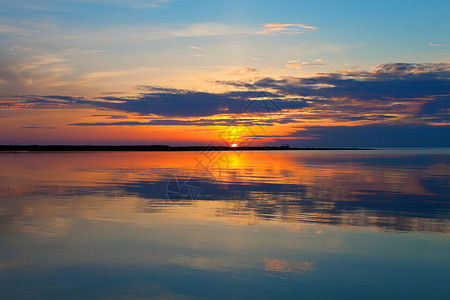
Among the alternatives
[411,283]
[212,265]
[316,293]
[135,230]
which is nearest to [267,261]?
[212,265]

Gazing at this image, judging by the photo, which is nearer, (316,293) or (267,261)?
(316,293)

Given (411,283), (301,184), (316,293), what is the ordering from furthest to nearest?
(301,184), (411,283), (316,293)

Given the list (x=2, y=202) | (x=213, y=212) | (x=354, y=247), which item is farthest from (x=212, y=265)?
(x=2, y=202)

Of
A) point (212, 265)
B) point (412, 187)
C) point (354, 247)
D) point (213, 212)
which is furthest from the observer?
point (412, 187)

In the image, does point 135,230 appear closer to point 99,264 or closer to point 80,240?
point 80,240

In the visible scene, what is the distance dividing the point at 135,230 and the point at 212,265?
→ 380 cm

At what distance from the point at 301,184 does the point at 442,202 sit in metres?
8.09

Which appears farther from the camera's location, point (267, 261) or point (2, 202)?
point (2, 202)

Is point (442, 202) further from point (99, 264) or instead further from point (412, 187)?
point (99, 264)

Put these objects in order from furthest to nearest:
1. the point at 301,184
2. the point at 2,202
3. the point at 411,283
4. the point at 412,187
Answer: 1. the point at 301,184
2. the point at 412,187
3. the point at 2,202
4. the point at 411,283

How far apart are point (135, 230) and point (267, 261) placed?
438 cm

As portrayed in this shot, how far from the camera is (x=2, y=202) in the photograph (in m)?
16.4

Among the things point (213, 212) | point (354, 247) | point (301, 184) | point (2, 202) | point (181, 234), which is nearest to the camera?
point (354, 247)

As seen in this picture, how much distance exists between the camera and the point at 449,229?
11.8 metres
